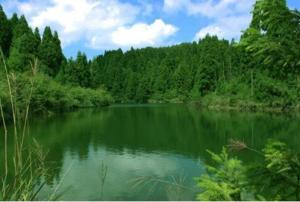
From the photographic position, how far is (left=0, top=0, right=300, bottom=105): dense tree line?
3195 millimetres

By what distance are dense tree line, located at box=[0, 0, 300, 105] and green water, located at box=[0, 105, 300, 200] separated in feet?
11.4

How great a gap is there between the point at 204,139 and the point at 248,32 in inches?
835

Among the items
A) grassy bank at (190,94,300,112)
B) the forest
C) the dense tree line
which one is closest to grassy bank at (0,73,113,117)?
the forest

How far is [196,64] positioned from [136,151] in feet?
196

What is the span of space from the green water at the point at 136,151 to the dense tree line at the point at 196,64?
3461 millimetres

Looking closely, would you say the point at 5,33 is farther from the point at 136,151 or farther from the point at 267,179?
the point at 267,179

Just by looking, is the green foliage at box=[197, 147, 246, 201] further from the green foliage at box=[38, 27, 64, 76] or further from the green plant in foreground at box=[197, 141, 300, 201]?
the green foliage at box=[38, 27, 64, 76]

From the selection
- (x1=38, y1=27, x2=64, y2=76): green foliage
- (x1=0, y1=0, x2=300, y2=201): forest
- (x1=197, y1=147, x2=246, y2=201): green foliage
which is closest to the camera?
(x1=0, y1=0, x2=300, y2=201): forest

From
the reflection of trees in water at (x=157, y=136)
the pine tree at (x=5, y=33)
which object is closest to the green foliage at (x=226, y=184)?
the reflection of trees in water at (x=157, y=136)

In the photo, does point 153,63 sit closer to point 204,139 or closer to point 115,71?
point 115,71

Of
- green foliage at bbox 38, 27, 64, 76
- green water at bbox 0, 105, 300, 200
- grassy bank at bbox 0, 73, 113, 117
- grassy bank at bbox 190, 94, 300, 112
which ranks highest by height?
green foliage at bbox 38, 27, 64, 76

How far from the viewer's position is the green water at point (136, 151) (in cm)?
1195

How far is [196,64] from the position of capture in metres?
77.9

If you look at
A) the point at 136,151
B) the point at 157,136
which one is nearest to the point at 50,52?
the point at 157,136
